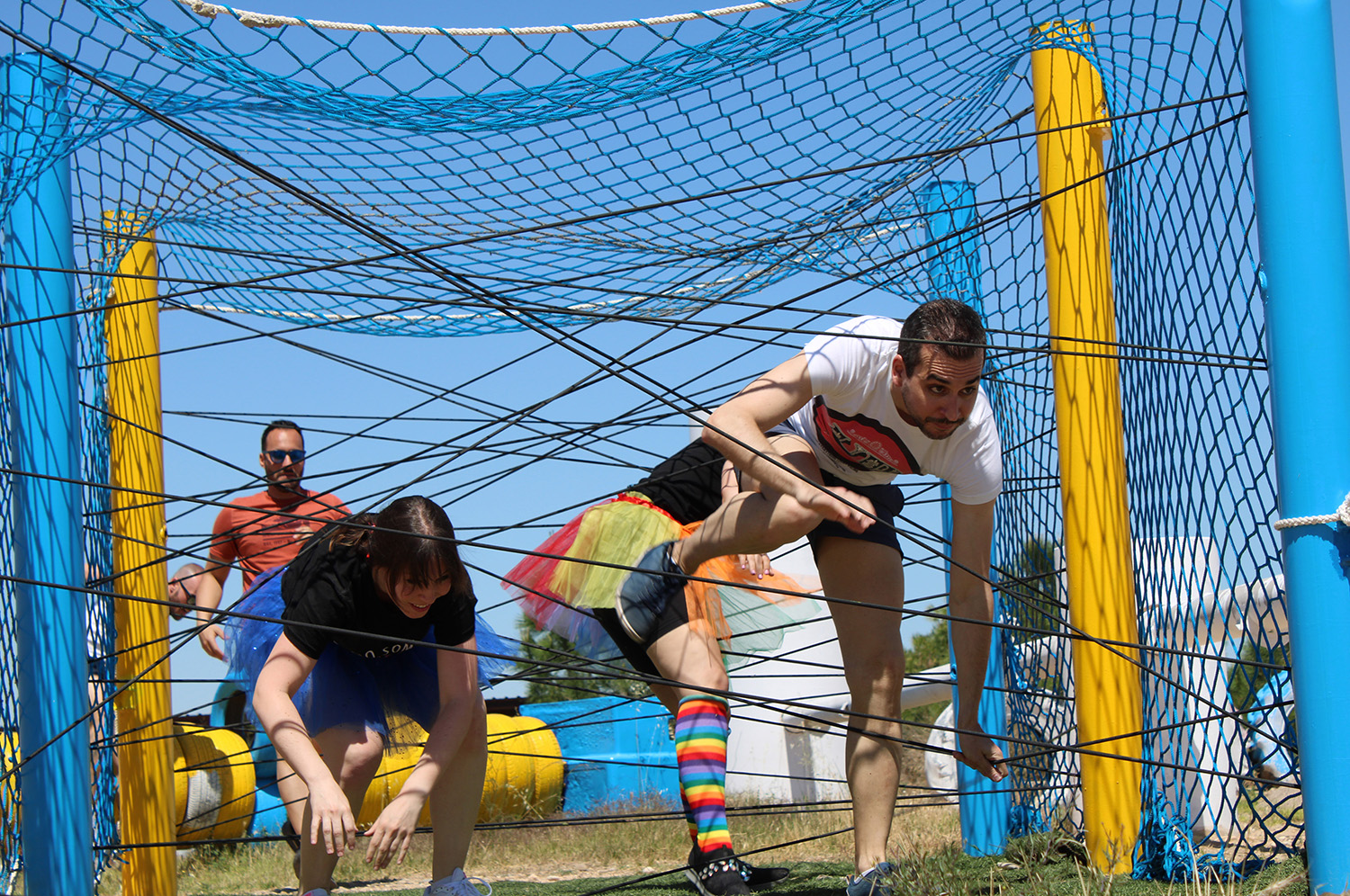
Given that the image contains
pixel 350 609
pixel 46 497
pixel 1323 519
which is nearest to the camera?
pixel 1323 519

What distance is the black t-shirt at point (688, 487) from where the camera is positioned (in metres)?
3.34

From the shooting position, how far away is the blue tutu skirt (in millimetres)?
2645

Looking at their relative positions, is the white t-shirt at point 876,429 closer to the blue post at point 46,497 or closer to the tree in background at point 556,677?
the tree in background at point 556,677

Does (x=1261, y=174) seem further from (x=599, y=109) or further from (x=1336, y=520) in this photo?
(x=599, y=109)

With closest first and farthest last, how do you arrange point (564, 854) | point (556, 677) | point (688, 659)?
1. point (688, 659)
2. point (564, 854)
3. point (556, 677)

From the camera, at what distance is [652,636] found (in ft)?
9.78

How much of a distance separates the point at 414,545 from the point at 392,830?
0.54 m

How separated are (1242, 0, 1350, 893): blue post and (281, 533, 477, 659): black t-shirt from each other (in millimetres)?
1631

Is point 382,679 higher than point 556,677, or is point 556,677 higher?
point 382,679

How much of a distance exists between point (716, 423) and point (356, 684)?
40.9 inches

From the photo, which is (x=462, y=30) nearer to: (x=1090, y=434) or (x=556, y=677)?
(x=1090, y=434)

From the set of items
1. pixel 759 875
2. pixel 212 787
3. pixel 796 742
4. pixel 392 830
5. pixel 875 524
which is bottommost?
pixel 796 742

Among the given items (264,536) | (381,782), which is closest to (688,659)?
(264,536)

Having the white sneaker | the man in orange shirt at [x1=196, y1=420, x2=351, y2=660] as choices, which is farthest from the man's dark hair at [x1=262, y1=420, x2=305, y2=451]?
the white sneaker
